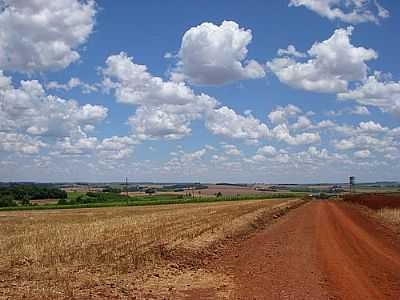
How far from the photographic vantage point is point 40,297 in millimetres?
12766

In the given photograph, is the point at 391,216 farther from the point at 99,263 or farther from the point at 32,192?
the point at 32,192

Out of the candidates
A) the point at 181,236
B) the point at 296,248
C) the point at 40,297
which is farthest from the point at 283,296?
the point at 181,236

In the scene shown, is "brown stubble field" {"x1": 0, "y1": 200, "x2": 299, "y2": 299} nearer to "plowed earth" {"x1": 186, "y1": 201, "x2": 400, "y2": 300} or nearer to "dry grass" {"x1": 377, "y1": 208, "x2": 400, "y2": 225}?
"plowed earth" {"x1": 186, "y1": 201, "x2": 400, "y2": 300}

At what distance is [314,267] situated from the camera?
17.1 meters

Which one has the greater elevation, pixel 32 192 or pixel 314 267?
pixel 32 192

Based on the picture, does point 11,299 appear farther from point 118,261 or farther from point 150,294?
point 118,261

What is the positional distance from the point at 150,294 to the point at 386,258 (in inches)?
396

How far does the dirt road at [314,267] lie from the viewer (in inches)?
522

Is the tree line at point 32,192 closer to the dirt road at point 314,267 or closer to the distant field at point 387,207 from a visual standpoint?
the distant field at point 387,207

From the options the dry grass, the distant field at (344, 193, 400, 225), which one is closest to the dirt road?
the dry grass

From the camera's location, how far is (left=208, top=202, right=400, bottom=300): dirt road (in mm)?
13266

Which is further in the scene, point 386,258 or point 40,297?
point 386,258

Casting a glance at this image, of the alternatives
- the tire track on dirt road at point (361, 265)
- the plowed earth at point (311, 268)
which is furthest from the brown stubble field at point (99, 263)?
the tire track on dirt road at point (361, 265)

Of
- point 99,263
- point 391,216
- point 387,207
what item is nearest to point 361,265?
point 99,263
